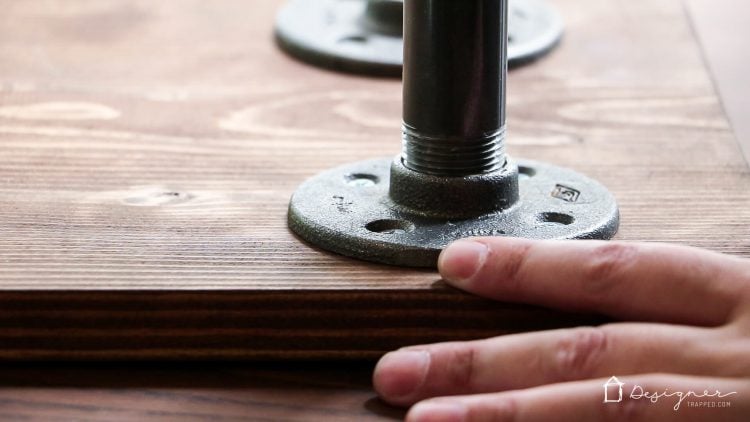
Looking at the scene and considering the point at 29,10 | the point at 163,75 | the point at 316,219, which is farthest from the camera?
the point at 29,10

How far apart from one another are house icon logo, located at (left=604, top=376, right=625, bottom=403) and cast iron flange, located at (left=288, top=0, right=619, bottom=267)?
5.2 inches

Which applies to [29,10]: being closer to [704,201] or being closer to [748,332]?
[704,201]

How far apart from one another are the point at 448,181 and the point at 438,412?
0.62 feet

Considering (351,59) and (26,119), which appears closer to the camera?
(26,119)

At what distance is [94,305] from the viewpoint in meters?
0.67

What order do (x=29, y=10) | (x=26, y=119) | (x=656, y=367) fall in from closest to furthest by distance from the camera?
1. (x=656, y=367)
2. (x=26, y=119)
3. (x=29, y=10)

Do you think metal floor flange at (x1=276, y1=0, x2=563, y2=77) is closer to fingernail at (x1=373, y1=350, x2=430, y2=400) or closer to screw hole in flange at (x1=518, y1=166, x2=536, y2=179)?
screw hole in flange at (x1=518, y1=166, x2=536, y2=179)

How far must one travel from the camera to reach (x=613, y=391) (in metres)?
0.60

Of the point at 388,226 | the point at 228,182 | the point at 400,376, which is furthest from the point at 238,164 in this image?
the point at 400,376

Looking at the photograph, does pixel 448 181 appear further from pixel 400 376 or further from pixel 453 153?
pixel 400 376

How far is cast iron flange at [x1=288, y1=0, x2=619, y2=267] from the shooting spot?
2.32ft

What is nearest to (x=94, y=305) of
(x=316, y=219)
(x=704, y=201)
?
(x=316, y=219)

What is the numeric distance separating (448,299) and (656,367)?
12 centimetres

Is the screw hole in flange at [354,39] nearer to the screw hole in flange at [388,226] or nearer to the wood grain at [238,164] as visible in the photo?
the wood grain at [238,164]
